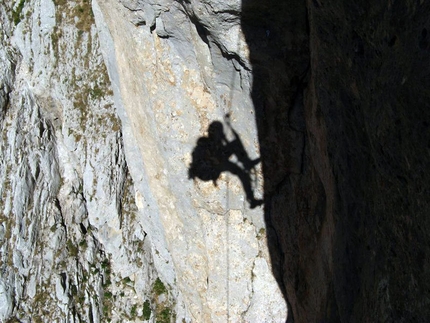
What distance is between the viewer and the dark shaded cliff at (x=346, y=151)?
317 centimetres

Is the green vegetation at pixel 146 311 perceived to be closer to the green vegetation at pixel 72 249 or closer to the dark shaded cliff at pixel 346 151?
the green vegetation at pixel 72 249

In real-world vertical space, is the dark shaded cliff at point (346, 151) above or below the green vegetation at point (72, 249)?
above

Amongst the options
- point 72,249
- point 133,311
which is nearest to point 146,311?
point 133,311

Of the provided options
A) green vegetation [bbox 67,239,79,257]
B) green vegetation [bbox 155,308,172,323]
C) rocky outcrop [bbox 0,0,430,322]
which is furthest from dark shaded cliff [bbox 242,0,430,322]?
green vegetation [bbox 67,239,79,257]

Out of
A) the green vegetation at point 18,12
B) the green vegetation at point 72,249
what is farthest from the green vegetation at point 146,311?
the green vegetation at point 18,12

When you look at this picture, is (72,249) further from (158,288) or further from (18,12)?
(18,12)

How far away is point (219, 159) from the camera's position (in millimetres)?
7855

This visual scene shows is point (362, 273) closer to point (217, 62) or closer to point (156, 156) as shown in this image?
point (217, 62)

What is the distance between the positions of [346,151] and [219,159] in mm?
3438

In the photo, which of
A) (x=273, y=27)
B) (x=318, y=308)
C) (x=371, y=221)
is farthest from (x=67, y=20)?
(x=371, y=221)

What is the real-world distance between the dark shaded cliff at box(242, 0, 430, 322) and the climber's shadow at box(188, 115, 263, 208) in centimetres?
34

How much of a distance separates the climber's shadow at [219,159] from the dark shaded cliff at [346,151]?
341 millimetres

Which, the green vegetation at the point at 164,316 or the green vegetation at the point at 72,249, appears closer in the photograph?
the green vegetation at the point at 164,316

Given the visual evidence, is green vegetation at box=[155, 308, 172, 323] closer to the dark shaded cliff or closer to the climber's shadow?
the dark shaded cliff
